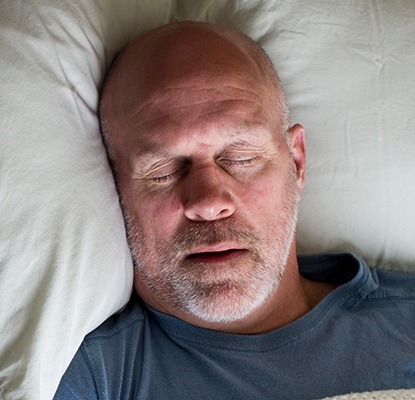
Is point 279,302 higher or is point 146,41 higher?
point 146,41

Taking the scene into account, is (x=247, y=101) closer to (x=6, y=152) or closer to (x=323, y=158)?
(x=323, y=158)

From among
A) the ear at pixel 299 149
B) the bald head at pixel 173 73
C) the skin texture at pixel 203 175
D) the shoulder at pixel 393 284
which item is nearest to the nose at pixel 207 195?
the skin texture at pixel 203 175

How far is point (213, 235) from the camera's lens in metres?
1.16

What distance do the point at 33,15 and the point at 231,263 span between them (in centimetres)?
52

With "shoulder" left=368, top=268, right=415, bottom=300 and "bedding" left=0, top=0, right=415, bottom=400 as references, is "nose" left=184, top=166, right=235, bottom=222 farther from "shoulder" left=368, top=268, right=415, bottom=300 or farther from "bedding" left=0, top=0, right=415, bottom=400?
"shoulder" left=368, top=268, right=415, bottom=300

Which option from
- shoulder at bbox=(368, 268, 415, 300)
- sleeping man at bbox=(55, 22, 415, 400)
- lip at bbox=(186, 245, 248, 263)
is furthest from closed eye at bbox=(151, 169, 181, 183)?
shoulder at bbox=(368, 268, 415, 300)

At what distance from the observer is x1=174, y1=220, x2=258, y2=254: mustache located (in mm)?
1164

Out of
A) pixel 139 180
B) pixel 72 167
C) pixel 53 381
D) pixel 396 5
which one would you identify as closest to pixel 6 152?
pixel 72 167

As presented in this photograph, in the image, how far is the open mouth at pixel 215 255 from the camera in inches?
46.4

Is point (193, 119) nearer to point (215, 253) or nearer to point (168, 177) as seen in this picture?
point (168, 177)

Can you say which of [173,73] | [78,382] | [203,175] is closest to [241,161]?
[203,175]

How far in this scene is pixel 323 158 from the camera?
4.77 ft

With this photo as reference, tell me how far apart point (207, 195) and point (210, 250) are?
9 cm

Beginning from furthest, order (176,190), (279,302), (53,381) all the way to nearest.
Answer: (279,302) → (176,190) → (53,381)
